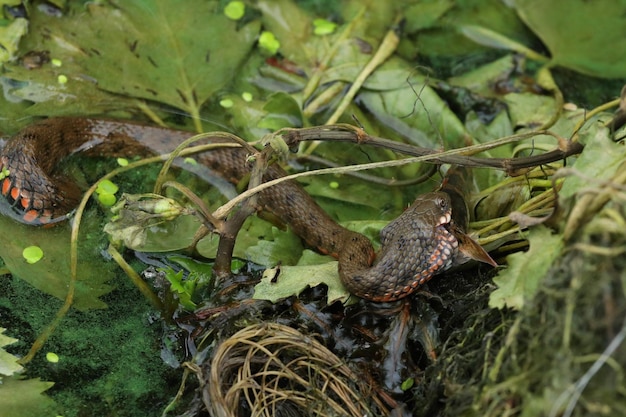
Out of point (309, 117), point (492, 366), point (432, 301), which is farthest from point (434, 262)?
point (309, 117)

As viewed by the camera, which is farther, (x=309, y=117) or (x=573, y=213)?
(x=309, y=117)

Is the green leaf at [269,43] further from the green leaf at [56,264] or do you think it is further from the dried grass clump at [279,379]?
the dried grass clump at [279,379]

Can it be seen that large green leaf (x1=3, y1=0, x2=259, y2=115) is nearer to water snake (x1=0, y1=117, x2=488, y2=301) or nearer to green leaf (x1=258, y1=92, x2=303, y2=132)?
water snake (x1=0, y1=117, x2=488, y2=301)

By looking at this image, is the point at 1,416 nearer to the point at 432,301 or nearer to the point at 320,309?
the point at 320,309

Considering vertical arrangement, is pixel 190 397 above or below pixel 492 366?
below

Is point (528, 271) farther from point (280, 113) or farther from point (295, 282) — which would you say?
point (280, 113)

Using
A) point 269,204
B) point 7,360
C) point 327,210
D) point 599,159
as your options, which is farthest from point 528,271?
point 7,360

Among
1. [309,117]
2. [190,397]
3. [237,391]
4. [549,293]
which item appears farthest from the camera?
[309,117]
